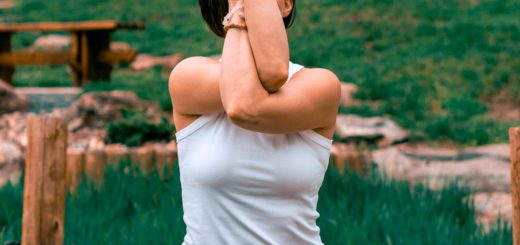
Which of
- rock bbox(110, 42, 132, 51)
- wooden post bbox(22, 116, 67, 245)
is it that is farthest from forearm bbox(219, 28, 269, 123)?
rock bbox(110, 42, 132, 51)

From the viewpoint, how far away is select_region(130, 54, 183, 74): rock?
32.4ft

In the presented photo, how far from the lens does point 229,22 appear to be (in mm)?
1378

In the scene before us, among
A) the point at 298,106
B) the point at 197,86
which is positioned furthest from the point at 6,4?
the point at 298,106

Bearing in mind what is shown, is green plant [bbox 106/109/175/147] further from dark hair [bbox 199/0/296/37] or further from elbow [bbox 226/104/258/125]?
elbow [bbox 226/104/258/125]

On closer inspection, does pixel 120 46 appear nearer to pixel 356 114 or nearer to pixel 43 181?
pixel 356 114

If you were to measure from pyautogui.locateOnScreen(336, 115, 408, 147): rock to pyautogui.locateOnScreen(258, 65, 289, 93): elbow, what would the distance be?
15.0ft

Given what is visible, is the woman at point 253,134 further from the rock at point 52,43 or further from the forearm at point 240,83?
the rock at point 52,43

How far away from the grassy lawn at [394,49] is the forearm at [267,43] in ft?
16.0

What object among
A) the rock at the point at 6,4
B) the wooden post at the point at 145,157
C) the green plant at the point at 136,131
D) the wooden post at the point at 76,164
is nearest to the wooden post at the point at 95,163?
the wooden post at the point at 76,164

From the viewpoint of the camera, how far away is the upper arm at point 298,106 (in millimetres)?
1322

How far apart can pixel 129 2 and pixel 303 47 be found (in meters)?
4.84

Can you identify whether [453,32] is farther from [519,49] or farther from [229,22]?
[229,22]

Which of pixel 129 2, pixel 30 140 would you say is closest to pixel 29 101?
pixel 30 140

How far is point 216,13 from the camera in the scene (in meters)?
1.52
